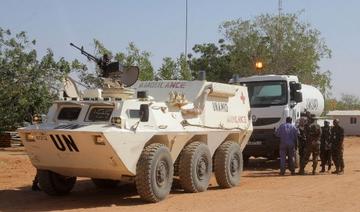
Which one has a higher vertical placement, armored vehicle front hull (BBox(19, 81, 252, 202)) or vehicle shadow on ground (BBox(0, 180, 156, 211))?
armored vehicle front hull (BBox(19, 81, 252, 202))

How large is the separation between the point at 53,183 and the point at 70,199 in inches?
20.2

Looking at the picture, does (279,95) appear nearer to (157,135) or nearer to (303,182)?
(303,182)

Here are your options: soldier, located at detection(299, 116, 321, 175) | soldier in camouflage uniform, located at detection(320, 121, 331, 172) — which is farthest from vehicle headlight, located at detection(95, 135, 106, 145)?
soldier in camouflage uniform, located at detection(320, 121, 331, 172)

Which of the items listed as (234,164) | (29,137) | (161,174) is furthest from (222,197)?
(29,137)

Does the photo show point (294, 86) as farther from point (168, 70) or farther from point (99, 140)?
point (168, 70)

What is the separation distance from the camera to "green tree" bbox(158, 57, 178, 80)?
A: 3506 centimetres

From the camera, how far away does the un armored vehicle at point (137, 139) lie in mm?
10352

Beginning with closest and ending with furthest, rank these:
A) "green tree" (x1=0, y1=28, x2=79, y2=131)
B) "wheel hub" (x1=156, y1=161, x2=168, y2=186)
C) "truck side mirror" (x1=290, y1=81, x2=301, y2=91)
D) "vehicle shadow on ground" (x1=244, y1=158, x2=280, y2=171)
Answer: "wheel hub" (x1=156, y1=161, x2=168, y2=186) → "truck side mirror" (x1=290, y1=81, x2=301, y2=91) → "vehicle shadow on ground" (x1=244, y1=158, x2=280, y2=171) → "green tree" (x1=0, y1=28, x2=79, y2=131)

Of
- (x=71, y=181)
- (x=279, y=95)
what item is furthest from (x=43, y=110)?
(x=71, y=181)

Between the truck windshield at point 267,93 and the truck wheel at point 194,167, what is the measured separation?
6074mm

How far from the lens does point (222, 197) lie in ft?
38.4

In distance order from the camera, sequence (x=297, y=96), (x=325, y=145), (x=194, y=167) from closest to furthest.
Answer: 1. (x=194, y=167)
2. (x=325, y=145)
3. (x=297, y=96)

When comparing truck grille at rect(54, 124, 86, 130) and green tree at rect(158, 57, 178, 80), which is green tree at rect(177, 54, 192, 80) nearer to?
green tree at rect(158, 57, 178, 80)

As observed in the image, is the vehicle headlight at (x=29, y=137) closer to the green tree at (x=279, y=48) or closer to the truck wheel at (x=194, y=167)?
the truck wheel at (x=194, y=167)
